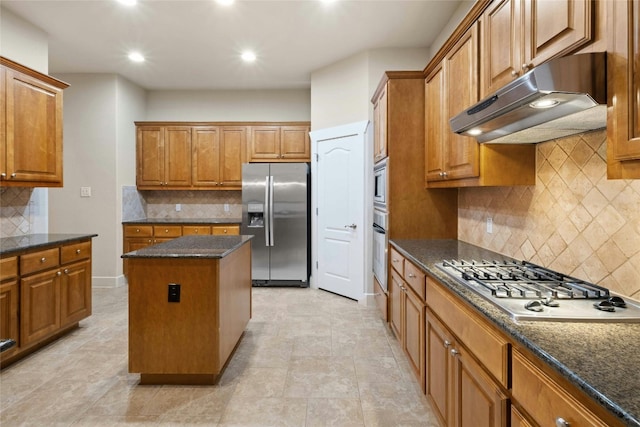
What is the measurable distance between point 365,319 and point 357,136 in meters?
2.08

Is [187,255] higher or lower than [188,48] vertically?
lower

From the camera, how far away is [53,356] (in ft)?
9.14

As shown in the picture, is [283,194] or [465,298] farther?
[283,194]

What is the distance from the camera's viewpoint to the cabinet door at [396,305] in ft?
8.73

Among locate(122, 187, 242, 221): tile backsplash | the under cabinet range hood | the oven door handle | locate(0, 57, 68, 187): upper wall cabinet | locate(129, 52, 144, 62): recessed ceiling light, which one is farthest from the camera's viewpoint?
locate(122, 187, 242, 221): tile backsplash

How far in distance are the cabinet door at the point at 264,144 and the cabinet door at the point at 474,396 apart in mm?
4258


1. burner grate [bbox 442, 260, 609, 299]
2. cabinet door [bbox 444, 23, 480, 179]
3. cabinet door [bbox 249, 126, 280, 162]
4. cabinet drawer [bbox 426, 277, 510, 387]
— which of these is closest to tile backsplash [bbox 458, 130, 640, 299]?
burner grate [bbox 442, 260, 609, 299]

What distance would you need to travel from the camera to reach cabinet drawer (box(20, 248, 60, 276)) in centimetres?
263

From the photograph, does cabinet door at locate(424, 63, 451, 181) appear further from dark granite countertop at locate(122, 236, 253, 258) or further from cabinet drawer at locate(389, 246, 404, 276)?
dark granite countertop at locate(122, 236, 253, 258)

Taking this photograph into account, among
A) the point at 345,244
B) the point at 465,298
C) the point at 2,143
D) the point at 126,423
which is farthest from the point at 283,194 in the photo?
the point at 465,298

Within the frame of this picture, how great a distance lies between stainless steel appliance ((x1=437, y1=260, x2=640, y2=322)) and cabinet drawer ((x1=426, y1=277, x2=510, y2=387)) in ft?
0.29

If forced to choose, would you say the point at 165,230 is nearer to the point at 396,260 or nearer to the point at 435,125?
the point at 396,260

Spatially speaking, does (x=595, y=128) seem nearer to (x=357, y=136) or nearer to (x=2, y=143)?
(x=357, y=136)

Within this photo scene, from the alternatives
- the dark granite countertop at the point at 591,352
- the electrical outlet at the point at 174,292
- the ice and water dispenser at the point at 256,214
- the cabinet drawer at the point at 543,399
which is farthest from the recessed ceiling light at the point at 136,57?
the cabinet drawer at the point at 543,399
